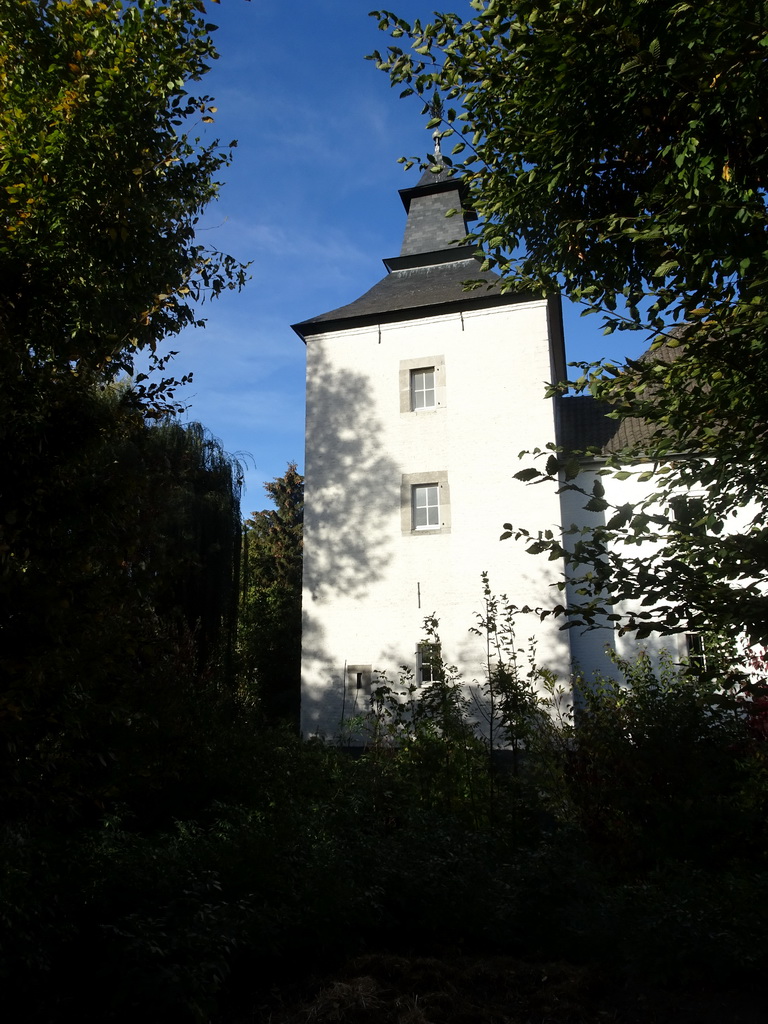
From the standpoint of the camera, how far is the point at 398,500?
15477mm

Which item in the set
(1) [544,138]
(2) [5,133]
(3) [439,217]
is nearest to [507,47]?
(1) [544,138]

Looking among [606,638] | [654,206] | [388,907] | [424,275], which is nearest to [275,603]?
[424,275]

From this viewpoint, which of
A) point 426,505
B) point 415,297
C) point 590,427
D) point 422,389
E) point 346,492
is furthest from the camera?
point 590,427

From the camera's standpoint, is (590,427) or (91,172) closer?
(91,172)

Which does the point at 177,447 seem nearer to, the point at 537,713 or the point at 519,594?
the point at 519,594

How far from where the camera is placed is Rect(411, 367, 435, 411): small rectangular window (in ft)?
52.5

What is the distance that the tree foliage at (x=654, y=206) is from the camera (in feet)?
12.8

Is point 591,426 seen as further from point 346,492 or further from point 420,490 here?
point 346,492

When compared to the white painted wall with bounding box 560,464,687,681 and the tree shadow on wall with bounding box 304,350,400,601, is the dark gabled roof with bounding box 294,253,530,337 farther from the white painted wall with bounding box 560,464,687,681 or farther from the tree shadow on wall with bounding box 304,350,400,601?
the white painted wall with bounding box 560,464,687,681

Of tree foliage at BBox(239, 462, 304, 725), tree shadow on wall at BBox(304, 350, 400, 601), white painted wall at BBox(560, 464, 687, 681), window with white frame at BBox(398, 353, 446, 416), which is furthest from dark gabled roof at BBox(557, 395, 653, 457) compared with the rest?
tree foliage at BBox(239, 462, 304, 725)

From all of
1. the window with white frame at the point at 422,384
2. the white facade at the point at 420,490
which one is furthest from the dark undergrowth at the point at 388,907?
the window with white frame at the point at 422,384

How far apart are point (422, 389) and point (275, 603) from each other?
11940mm

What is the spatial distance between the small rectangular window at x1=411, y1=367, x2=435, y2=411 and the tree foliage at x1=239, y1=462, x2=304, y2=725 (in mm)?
5363

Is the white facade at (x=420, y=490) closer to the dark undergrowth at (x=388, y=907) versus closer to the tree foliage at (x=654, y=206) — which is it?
the dark undergrowth at (x=388, y=907)
